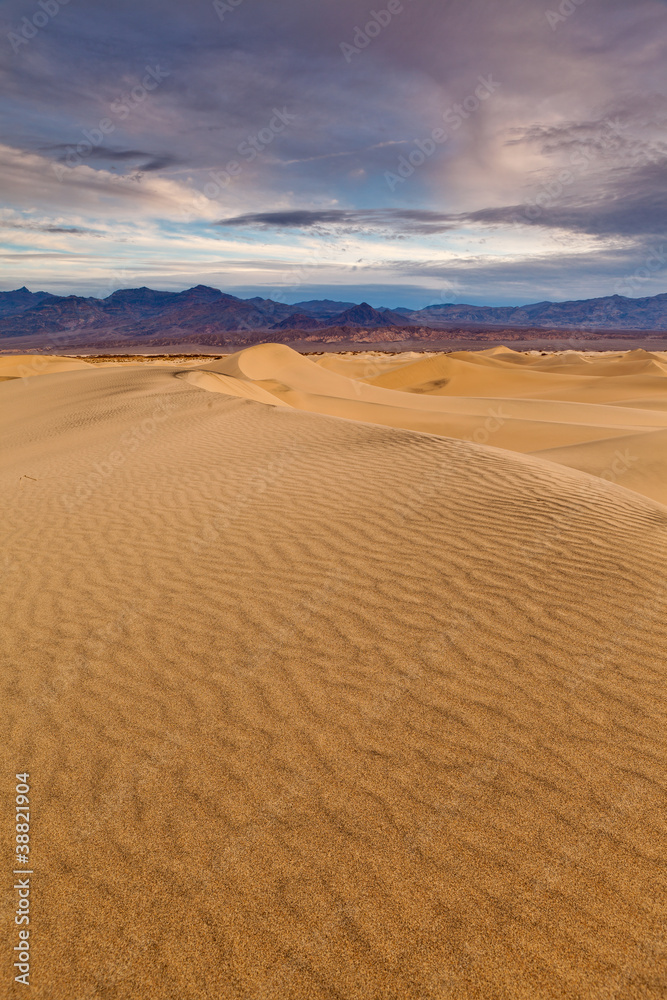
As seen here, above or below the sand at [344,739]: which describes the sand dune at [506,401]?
above

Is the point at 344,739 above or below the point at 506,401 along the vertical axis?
below

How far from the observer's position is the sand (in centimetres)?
208

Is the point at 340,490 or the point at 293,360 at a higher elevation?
the point at 293,360

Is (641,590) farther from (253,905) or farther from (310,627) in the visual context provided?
(253,905)

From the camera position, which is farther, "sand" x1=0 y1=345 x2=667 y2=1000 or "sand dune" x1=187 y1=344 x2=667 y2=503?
"sand dune" x1=187 y1=344 x2=667 y2=503

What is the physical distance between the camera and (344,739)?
297 centimetres

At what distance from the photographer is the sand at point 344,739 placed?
2080mm

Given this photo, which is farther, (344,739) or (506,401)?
(506,401)

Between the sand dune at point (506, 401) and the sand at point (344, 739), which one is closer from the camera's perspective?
the sand at point (344, 739)

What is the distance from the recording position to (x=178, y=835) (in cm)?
251

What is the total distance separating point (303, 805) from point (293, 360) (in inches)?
1268

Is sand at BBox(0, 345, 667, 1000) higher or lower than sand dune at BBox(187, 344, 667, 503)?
lower

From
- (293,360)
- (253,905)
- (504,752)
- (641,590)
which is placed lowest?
(253,905)

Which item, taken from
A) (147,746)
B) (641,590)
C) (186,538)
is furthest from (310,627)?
(641,590)
